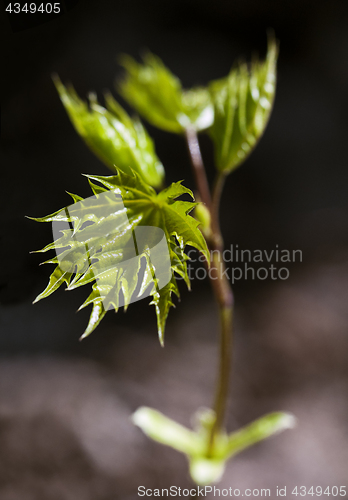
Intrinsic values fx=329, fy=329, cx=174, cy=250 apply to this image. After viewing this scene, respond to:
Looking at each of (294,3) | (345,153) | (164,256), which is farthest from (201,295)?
(294,3)

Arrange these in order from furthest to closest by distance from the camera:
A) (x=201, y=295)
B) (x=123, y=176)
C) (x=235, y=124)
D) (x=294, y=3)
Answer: (x=294, y=3)
(x=201, y=295)
(x=235, y=124)
(x=123, y=176)

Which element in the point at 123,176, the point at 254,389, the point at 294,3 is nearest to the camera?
the point at 123,176

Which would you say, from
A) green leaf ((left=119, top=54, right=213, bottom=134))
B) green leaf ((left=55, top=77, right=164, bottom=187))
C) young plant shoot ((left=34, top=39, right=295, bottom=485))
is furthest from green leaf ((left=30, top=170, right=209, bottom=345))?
green leaf ((left=119, top=54, right=213, bottom=134))

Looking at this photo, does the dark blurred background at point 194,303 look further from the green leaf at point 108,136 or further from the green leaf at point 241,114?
the green leaf at point 241,114

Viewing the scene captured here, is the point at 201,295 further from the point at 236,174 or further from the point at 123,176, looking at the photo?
the point at 123,176

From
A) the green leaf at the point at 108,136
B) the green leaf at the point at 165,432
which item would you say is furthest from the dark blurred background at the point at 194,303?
the green leaf at the point at 165,432

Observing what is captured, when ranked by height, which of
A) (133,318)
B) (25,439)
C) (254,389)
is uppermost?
(133,318)
